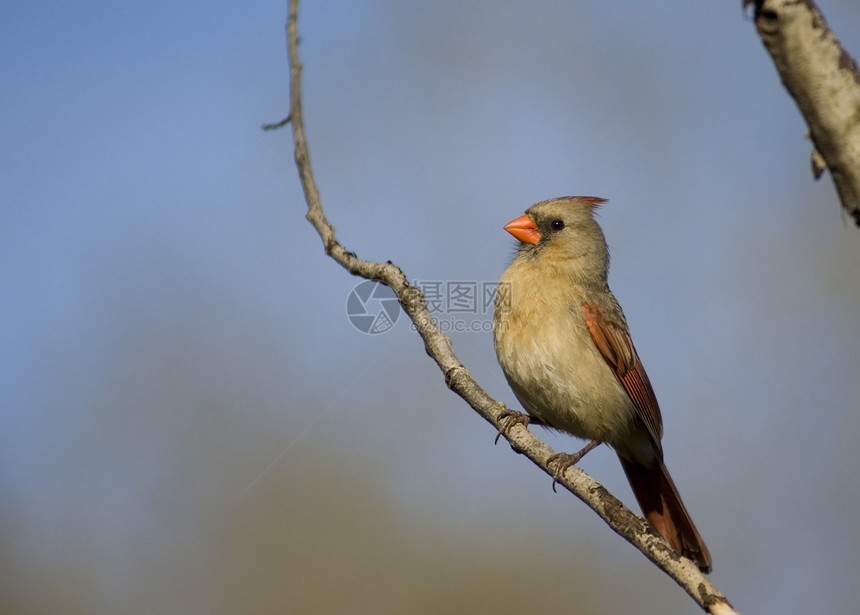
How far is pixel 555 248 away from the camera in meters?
3.96

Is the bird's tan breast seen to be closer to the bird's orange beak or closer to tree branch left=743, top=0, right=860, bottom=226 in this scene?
the bird's orange beak

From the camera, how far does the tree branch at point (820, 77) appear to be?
3.90 feet

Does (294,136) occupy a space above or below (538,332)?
above

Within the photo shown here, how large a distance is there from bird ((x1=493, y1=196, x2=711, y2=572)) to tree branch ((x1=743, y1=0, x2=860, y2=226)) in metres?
2.35

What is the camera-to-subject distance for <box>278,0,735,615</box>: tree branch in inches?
96.7

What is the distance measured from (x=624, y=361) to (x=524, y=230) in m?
0.85

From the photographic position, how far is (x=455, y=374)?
2.79 meters

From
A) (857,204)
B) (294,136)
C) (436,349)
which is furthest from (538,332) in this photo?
(857,204)

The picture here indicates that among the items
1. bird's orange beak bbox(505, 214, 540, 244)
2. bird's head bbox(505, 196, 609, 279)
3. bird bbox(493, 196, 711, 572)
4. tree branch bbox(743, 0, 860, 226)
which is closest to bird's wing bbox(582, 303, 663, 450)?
bird bbox(493, 196, 711, 572)

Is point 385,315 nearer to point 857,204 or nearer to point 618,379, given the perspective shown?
point 618,379

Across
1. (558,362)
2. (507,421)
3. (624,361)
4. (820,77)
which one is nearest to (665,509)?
(624,361)

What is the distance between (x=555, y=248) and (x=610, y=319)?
0.47 meters

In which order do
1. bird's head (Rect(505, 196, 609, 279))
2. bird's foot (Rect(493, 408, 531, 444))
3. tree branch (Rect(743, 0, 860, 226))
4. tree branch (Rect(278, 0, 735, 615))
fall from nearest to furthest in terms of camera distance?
tree branch (Rect(743, 0, 860, 226))
tree branch (Rect(278, 0, 735, 615))
bird's foot (Rect(493, 408, 531, 444))
bird's head (Rect(505, 196, 609, 279))

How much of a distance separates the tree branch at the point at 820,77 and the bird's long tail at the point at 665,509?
8.43 ft
